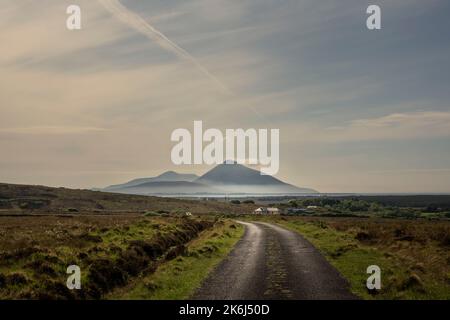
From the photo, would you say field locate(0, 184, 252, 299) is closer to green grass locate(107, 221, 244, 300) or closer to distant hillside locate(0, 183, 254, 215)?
green grass locate(107, 221, 244, 300)

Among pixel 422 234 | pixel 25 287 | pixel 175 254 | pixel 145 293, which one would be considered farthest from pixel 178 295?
pixel 422 234

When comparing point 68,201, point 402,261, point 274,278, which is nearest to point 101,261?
point 274,278

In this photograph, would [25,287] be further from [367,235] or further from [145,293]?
[367,235]

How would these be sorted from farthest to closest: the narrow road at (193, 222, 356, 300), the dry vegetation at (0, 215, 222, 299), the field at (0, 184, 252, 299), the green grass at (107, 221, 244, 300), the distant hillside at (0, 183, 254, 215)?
1. the distant hillside at (0, 183, 254, 215)
2. the field at (0, 184, 252, 299)
3. the dry vegetation at (0, 215, 222, 299)
4. the green grass at (107, 221, 244, 300)
5. the narrow road at (193, 222, 356, 300)

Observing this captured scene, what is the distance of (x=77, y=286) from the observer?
18.9 metres

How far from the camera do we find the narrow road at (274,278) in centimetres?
1727

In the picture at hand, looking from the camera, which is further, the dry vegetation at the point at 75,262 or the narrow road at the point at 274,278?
the dry vegetation at the point at 75,262

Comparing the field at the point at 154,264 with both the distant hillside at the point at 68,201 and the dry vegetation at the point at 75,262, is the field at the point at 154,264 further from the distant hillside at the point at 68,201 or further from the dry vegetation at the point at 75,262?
the distant hillside at the point at 68,201

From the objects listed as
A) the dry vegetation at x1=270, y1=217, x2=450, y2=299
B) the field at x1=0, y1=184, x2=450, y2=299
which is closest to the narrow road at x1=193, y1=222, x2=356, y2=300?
the field at x1=0, y1=184, x2=450, y2=299

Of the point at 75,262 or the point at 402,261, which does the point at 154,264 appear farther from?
the point at 402,261

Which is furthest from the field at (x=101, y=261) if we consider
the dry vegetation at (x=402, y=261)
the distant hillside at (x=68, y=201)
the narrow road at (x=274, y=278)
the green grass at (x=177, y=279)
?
the distant hillside at (x=68, y=201)

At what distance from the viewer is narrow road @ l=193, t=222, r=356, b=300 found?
1727cm

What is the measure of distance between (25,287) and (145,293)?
15.9 feet

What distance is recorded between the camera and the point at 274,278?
20.8 meters
